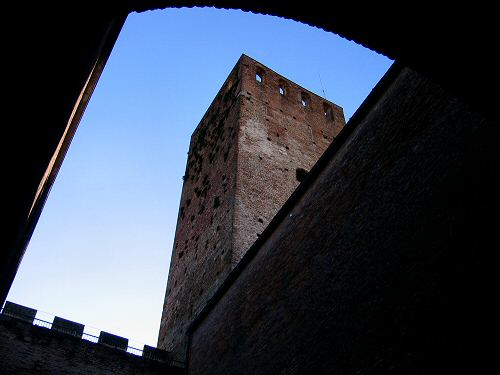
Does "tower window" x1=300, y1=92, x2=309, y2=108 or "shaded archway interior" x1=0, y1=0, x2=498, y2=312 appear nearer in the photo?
"shaded archway interior" x1=0, y1=0, x2=498, y2=312

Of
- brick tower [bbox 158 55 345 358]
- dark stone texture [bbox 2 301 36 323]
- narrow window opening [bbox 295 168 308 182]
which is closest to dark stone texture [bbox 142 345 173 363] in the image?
brick tower [bbox 158 55 345 358]

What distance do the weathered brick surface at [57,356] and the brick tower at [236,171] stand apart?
1356 mm

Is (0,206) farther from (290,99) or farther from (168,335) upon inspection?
(290,99)

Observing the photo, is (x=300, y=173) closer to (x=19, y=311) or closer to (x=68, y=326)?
(x=68, y=326)

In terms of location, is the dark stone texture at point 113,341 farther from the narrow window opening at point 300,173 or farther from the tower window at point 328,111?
the tower window at point 328,111

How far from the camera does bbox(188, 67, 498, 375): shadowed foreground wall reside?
361 centimetres

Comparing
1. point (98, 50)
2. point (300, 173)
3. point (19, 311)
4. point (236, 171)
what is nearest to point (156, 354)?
point (19, 311)

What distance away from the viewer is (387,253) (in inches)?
181

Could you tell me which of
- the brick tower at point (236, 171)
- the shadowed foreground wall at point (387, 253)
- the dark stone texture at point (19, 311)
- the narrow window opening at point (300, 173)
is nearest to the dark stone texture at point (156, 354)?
the brick tower at point (236, 171)

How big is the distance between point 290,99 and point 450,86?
15.0m

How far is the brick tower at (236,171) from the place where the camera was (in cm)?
1138

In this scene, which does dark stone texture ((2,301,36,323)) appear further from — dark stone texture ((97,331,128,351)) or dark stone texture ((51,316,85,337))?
dark stone texture ((97,331,128,351))

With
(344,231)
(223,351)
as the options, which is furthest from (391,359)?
(223,351)

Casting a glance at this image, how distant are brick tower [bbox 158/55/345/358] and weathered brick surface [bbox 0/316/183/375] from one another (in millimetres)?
1356
